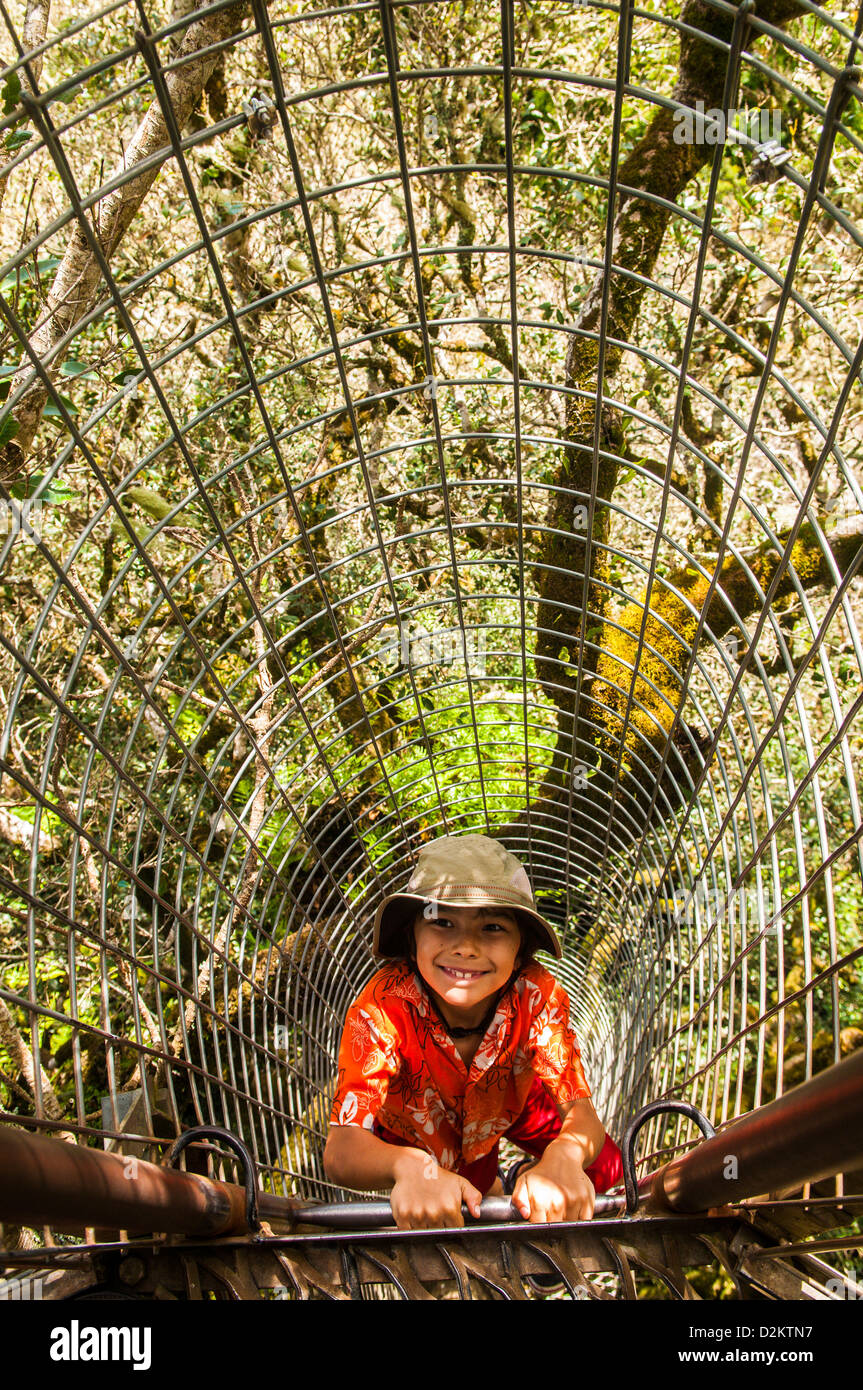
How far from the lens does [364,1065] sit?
5.29ft

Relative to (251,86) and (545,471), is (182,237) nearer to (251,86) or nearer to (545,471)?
(251,86)

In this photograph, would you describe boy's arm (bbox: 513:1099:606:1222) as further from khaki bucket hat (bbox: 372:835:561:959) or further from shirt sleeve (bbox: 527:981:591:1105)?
khaki bucket hat (bbox: 372:835:561:959)

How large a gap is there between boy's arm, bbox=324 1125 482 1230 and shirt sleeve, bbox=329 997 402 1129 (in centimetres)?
4

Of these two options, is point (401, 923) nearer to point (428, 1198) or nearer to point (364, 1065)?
point (364, 1065)

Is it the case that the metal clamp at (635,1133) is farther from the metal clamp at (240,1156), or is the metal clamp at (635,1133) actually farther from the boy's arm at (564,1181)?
the metal clamp at (240,1156)

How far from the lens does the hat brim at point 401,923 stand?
181 centimetres

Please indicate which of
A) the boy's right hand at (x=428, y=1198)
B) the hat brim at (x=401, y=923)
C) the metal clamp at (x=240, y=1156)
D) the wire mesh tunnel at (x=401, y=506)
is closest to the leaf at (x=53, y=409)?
the wire mesh tunnel at (x=401, y=506)

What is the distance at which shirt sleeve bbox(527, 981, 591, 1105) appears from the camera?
166cm

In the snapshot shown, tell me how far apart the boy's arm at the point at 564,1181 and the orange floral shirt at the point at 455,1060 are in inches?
4.8

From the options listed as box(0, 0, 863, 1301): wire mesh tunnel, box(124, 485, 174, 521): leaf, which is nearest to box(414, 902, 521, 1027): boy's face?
box(0, 0, 863, 1301): wire mesh tunnel

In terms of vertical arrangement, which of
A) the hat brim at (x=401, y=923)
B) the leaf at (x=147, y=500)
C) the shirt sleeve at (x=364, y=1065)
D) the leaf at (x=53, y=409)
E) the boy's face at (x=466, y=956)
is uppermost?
the leaf at (x=147, y=500)

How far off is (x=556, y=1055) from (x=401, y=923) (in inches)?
16.6

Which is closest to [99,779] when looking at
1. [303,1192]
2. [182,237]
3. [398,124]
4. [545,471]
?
[303,1192]

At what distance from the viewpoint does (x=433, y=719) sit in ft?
11.7
